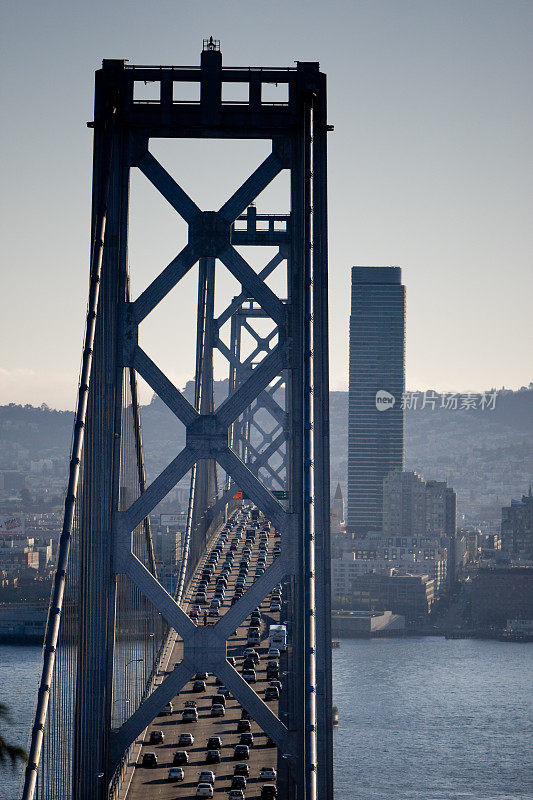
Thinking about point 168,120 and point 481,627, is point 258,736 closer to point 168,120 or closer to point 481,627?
point 168,120

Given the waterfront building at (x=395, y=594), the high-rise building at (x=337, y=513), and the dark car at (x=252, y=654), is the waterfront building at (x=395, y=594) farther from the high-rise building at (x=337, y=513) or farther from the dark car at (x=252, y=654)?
the dark car at (x=252, y=654)

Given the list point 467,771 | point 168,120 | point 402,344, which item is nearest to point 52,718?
point 168,120

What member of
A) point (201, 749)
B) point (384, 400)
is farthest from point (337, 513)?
point (201, 749)

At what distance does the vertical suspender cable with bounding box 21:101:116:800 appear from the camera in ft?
22.0

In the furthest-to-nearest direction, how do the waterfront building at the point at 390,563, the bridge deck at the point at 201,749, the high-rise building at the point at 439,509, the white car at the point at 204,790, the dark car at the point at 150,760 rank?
the high-rise building at the point at 439,509, the waterfront building at the point at 390,563, the dark car at the point at 150,760, the bridge deck at the point at 201,749, the white car at the point at 204,790

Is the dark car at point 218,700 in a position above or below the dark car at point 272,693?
below

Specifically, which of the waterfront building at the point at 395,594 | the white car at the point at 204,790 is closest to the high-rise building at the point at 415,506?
the waterfront building at the point at 395,594

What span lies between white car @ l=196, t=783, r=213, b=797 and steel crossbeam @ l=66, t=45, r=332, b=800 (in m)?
0.70

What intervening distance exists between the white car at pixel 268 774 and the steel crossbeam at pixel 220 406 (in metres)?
→ 0.53

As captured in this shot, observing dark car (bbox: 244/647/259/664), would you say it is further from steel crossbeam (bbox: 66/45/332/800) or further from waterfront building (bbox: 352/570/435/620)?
waterfront building (bbox: 352/570/435/620)

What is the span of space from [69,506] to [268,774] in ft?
11.2

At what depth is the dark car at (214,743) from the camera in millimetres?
11102

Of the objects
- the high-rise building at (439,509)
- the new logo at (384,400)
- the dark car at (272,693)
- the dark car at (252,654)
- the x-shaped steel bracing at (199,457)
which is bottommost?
the dark car at (272,693)

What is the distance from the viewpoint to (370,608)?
3583 inches
